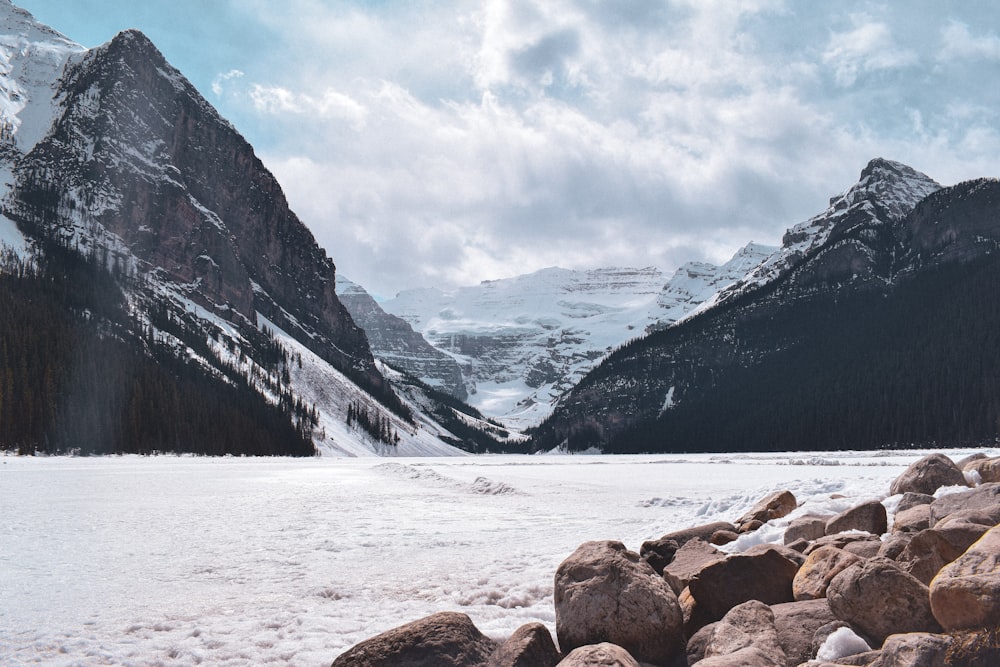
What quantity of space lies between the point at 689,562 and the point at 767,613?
8.79 ft

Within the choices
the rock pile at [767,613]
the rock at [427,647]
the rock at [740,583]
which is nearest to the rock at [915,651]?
the rock pile at [767,613]

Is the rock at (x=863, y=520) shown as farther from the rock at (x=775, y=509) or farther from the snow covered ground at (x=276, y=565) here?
the rock at (x=775, y=509)

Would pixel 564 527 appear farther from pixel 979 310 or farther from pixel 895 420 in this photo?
pixel 979 310

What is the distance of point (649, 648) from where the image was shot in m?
7.39

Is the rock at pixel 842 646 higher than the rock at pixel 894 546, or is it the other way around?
the rock at pixel 894 546

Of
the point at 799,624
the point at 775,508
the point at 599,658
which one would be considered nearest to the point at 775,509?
the point at 775,508

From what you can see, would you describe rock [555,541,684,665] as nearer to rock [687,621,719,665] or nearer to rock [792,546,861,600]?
rock [687,621,719,665]

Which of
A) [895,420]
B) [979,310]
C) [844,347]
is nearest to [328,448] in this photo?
[895,420]

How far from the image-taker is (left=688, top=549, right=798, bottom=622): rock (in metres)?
8.23

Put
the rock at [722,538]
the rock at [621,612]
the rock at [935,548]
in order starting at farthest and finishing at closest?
the rock at [722,538] < the rock at [935,548] < the rock at [621,612]

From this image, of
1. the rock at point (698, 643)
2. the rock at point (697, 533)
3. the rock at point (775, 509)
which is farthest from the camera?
the rock at point (775, 509)

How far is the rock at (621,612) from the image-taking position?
7.38 metres

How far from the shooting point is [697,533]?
13.2 meters

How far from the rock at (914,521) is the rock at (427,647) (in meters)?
7.23
